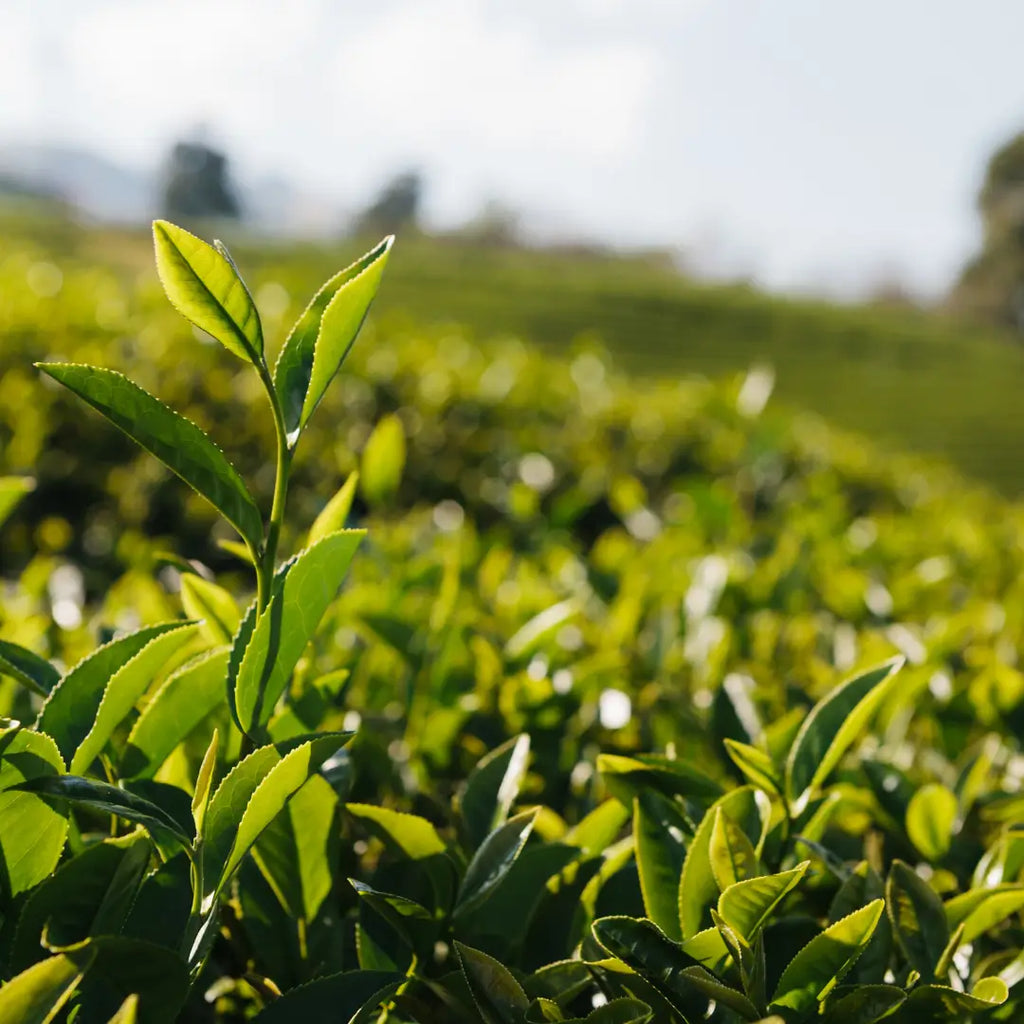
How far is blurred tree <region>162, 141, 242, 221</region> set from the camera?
59.8 metres

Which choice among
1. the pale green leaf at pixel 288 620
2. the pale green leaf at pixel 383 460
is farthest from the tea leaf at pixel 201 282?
the pale green leaf at pixel 383 460

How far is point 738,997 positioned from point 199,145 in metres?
66.8

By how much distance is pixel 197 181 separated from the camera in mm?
59844

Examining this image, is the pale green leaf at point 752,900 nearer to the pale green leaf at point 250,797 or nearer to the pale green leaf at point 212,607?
the pale green leaf at point 250,797

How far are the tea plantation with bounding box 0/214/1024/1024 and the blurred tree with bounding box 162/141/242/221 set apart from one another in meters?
61.3

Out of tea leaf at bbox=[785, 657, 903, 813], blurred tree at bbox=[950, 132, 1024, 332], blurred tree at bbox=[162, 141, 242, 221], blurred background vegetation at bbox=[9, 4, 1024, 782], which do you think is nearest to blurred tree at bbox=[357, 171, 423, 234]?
blurred tree at bbox=[162, 141, 242, 221]

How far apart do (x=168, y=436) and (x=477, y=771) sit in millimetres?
474

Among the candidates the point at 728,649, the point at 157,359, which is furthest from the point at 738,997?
the point at 157,359

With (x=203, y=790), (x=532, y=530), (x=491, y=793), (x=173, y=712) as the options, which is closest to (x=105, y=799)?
(x=203, y=790)

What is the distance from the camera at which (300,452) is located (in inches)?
129

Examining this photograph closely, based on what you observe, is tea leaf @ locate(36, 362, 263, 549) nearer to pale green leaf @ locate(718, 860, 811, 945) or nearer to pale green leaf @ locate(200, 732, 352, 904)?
pale green leaf @ locate(200, 732, 352, 904)

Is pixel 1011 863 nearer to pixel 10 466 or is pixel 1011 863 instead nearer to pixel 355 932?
pixel 355 932

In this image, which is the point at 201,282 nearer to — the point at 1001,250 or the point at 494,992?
the point at 494,992

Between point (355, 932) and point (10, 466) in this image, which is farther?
point (10, 466)
